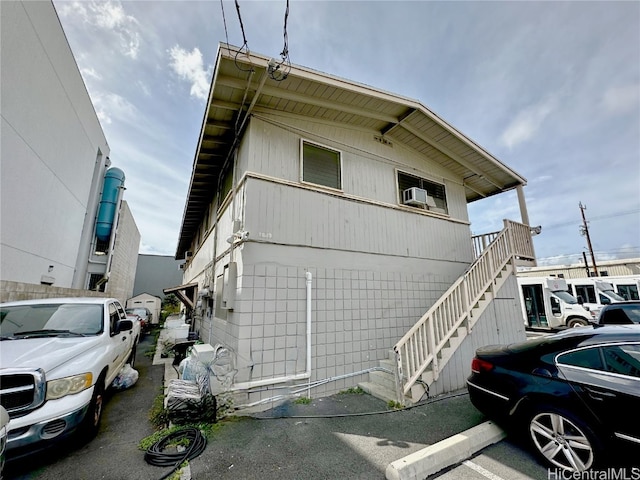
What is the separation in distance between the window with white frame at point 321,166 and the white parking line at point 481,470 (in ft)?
16.4

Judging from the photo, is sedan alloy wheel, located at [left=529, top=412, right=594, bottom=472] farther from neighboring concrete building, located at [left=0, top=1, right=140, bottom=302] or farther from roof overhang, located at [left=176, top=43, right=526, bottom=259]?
neighboring concrete building, located at [left=0, top=1, right=140, bottom=302]

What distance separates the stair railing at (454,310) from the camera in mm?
4605

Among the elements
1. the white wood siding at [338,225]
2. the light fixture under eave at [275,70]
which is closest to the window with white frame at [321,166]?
the white wood siding at [338,225]

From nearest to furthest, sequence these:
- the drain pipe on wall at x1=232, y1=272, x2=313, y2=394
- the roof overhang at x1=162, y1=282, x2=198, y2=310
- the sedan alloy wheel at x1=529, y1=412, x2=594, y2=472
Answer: the sedan alloy wheel at x1=529, y1=412, x2=594, y2=472
the drain pipe on wall at x1=232, y1=272, x2=313, y2=394
the roof overhang at x1=162, y1=282, x2=198, y2=310

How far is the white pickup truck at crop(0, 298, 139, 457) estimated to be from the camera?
8.66 feet

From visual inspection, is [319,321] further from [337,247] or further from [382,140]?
[382,140]

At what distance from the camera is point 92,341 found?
145 inches

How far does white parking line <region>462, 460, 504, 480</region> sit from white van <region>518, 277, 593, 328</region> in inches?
479

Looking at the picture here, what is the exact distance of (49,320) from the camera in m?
3.96

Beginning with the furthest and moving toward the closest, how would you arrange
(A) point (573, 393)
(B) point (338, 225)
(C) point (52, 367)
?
(B) point (338, 225)
(C) point (52, 367)
(A) point (573, 393)

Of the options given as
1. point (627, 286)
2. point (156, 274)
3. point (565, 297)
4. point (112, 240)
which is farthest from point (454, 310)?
point (156, 274)

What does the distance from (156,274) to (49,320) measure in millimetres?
28572

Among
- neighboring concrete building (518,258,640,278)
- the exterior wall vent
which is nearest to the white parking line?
the exterior wall vent

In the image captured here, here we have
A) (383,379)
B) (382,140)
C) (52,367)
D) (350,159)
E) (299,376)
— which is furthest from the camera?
(382,140)
